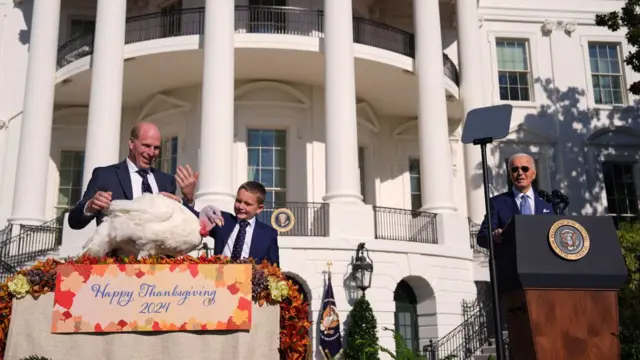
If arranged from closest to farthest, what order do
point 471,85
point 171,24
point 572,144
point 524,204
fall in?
point 524,204 → point 171,24 → point 471,85 → point 572,144

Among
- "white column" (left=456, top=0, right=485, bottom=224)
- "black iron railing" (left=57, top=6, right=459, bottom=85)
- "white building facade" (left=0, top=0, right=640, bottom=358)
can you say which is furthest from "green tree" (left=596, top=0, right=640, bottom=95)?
"black iron railing" (left=57, top=6, right=459, bottom=85)

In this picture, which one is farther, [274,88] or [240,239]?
[274,88]

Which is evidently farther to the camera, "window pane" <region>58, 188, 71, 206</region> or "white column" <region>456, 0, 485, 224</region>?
"window pane" <region>58, 188, 71, 206</region>

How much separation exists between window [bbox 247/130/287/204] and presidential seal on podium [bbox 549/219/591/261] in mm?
14033

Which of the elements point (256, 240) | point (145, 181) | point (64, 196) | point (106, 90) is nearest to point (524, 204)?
point (256, 240)

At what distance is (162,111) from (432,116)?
7885mm

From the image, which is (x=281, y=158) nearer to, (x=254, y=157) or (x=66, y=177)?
(x=254, y=157)

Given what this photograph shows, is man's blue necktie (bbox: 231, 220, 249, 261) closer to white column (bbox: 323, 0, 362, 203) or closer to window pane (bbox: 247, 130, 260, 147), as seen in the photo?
white column (bbox: 323, 0, 362, 203)

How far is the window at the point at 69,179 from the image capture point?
20406mm

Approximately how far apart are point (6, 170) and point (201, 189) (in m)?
8.18

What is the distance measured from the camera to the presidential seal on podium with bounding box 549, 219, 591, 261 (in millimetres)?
4359

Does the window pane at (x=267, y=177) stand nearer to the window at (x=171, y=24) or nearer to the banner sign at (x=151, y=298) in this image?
the window at (x=171, y=24)

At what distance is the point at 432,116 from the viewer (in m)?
17.1

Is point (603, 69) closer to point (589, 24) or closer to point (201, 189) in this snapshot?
point (589, 24)
